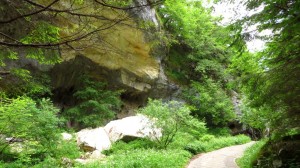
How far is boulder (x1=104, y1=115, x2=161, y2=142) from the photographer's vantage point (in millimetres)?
16141

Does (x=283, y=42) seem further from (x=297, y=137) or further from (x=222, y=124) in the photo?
(x=222, y=124)

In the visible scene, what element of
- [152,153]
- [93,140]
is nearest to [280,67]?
[152,153]

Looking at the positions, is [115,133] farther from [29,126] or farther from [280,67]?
[280,67]

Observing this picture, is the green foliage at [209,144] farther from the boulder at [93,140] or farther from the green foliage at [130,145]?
the boulder at [93,140]

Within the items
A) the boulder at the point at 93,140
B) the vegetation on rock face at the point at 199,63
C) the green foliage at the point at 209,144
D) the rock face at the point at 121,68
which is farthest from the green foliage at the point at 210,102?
the boulder at the point at 93,140

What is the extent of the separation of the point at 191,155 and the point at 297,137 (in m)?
6.46

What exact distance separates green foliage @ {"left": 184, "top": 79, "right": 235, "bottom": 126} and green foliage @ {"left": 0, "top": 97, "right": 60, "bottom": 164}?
16185 millimetres

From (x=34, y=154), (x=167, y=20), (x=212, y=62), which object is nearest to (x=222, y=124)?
(x=212, y=62)

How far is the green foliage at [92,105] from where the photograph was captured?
18.6 metres

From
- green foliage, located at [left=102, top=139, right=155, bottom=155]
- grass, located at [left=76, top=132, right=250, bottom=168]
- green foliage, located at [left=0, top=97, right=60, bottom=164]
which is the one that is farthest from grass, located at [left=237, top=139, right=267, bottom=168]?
green foliage, located at [left=0, top=97, right=60, bottom=164]

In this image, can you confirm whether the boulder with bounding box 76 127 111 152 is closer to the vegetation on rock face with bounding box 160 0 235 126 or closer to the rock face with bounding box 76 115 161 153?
the rock face with bounding box 76 115 161 153

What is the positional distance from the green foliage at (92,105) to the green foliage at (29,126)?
5.89 meters

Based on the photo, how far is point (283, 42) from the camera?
6891 mm

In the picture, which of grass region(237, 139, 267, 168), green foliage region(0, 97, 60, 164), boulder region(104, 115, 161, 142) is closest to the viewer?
green foliage region(0, 97, 60, 164)
